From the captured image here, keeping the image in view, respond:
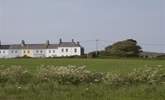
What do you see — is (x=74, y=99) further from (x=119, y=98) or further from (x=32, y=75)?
(x=32, y=75)

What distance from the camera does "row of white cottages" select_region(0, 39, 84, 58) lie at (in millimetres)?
175438

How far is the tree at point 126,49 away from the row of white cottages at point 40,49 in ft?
184

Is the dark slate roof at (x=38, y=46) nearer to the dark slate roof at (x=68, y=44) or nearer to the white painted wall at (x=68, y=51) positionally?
the dark slate roof at (x=68, y=44)

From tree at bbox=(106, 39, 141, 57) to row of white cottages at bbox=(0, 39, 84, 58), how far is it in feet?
184

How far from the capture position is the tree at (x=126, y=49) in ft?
366

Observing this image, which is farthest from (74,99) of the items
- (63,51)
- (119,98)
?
(63,51)

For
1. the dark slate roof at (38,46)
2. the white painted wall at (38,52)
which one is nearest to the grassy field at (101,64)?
the dark slate roof at (38,46)

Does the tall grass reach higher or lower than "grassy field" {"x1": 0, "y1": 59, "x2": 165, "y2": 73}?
lower

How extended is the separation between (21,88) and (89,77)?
4.47 meters

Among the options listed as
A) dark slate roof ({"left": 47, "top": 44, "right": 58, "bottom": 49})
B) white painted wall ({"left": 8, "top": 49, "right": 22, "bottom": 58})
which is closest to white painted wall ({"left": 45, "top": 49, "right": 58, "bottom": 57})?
dark slate roof ({"left": 47, "top": 44, "right": 58, "bottom": 49})

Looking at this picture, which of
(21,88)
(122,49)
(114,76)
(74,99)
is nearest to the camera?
(74,99)

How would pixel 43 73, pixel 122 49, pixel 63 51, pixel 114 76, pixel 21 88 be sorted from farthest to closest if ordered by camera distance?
pixel 63 51 < pixel 122 49 < pixel 43 73 < pixel 114 76 < pixel 21 88

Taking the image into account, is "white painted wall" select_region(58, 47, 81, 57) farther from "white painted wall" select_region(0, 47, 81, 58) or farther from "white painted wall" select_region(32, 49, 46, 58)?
"white painted wall" select_region(32, 49, 46, 58)

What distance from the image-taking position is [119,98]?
13.1 m
